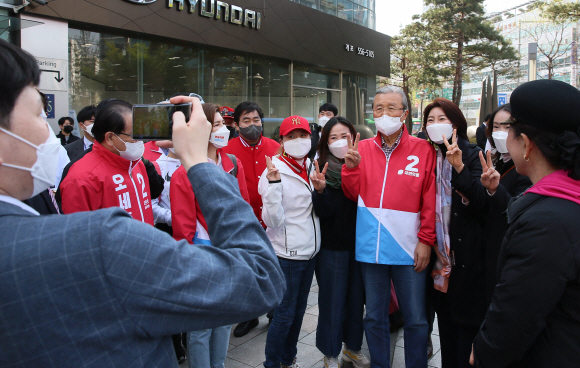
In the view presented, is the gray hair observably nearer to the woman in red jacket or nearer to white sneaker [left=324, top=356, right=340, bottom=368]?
the woman in red jacket

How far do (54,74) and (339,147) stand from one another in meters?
7.65

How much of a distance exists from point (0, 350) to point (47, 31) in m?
9.57

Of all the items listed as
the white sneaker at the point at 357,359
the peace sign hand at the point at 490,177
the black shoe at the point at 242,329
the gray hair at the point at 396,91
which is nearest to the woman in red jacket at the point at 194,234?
the black shoe at the point at 242,329

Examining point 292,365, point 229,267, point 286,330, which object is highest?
point 229,267

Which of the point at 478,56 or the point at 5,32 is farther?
the point at 478,56

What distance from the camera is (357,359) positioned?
355 centimetres

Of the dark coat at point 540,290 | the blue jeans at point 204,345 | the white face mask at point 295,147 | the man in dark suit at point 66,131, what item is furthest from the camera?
the man in dark suit at point 66,131

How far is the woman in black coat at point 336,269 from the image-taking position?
329 cm

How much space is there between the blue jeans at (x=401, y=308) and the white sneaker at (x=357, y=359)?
0.44 meters

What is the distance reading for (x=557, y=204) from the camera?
62.2 inches

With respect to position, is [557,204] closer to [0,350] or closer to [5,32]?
[0,350]

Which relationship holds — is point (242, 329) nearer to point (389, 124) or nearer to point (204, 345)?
point (204, 345)

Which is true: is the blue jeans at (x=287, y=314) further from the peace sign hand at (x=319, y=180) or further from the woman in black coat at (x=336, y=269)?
the peace sign hand at (x=319, y=180)

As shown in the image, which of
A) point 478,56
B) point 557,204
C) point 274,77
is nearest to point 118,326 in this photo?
point 557,204
